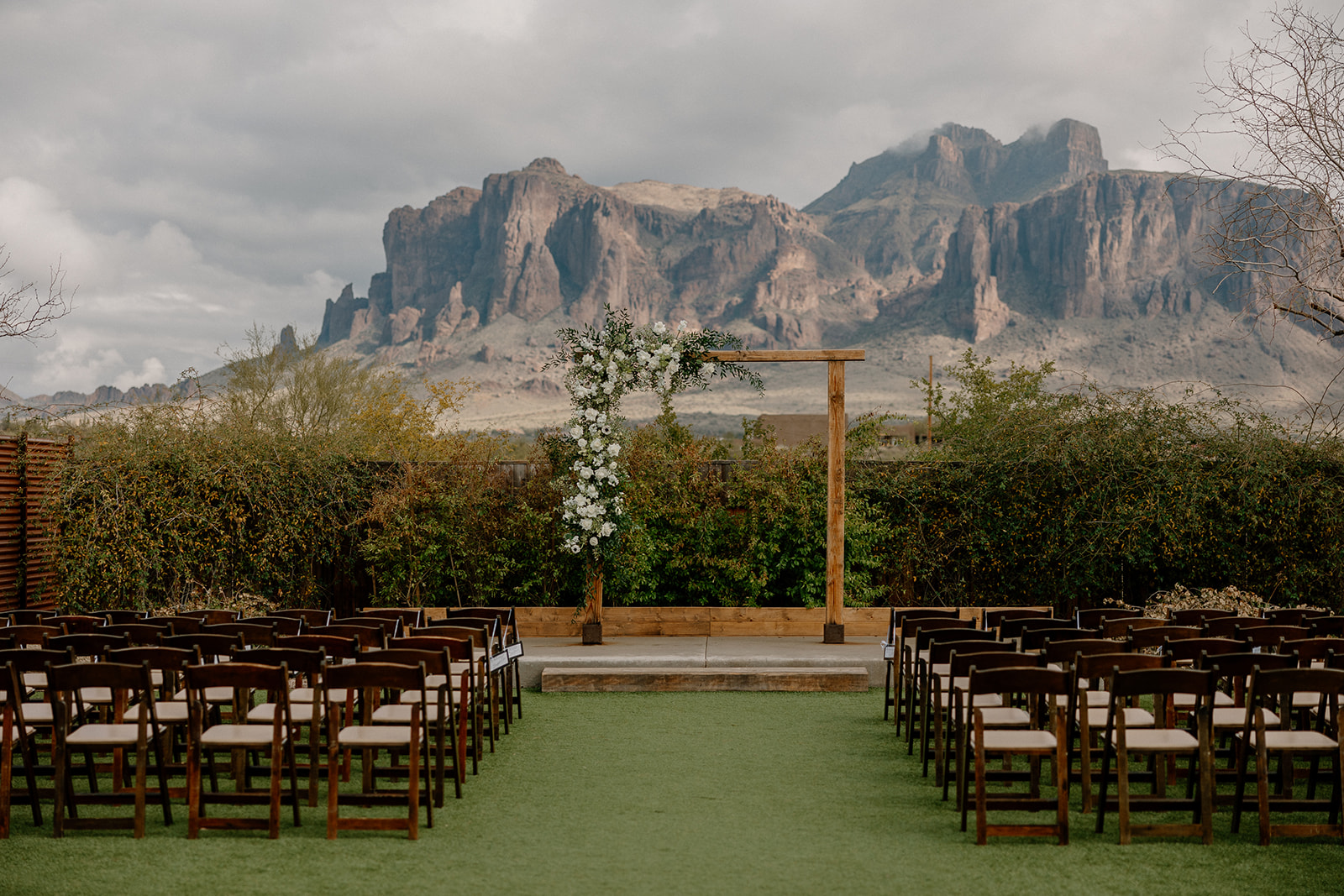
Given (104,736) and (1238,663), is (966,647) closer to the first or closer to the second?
(1238,663)

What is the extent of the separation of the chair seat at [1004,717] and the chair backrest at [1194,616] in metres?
2.42

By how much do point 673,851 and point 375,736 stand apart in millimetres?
1463

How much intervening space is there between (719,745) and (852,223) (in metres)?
128

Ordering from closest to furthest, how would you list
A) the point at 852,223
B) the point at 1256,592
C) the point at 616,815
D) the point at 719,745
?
the point at 616,815, the point at 719,745, the point at 1256,592, the point at 852,223

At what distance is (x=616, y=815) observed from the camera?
15.6ft

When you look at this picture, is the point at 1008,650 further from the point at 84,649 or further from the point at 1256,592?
the point at 1256,592

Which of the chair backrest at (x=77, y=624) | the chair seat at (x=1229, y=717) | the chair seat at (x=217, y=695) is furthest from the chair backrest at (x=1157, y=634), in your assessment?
the chair backrest at (x=77, y=624)

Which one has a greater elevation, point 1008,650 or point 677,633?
point 1008,650

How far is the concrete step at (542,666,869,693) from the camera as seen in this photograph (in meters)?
8.07

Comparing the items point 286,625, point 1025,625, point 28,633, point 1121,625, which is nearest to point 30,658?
point 28,633

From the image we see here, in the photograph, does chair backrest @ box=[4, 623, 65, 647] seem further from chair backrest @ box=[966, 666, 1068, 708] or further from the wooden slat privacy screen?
chair backrest @ box=[966, 666, 1068, 708]

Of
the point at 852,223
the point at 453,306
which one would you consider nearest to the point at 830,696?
the point at 453,306

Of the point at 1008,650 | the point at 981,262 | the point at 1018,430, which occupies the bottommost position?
the point at 1008,650

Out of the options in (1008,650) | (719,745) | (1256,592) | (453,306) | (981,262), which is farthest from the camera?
(453,306)
